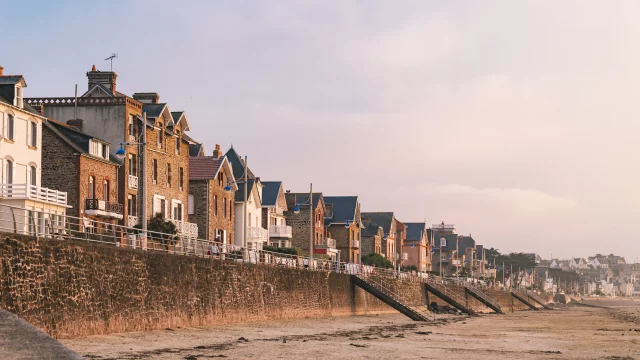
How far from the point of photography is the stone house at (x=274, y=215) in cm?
9231

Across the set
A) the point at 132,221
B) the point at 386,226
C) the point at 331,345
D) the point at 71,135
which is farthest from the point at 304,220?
the point at 331,345

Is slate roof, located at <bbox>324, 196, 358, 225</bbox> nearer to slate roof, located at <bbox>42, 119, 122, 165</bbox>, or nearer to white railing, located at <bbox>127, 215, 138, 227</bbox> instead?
white railing, located at <bbox>127, 215, 138, 227</bbox>

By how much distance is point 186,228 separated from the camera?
67.6m

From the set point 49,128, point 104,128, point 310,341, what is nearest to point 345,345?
point 310,341

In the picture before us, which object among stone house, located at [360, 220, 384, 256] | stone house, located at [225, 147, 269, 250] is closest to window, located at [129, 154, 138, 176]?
stone house, located at [225, 147, 269, 250]

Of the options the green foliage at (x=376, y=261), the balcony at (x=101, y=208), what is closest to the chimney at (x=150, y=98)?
the balcony at (x=101, y=208)

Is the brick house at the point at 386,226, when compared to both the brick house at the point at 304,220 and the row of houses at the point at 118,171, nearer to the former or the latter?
the brick house at the point at 304,220

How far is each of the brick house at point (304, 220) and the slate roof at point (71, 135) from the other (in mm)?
45569

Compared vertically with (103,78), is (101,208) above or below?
below

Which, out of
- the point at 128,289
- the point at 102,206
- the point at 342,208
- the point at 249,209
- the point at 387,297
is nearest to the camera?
the point at 128,289

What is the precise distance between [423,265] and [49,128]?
102612 millimetres

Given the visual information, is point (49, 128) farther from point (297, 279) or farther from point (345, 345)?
point (345, 345)

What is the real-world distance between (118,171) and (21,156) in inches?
374

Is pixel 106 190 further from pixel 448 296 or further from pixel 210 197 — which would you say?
pixel 448 296
